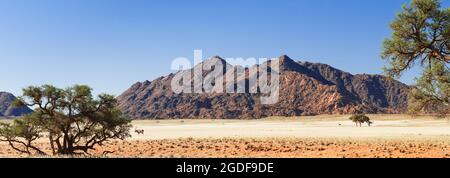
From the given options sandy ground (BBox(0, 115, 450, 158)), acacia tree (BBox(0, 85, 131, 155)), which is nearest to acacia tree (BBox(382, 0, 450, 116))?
sandy ground (BBox(0, 115, 450, 158))

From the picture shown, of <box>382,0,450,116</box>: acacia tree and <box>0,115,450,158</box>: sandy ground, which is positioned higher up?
<box>382,0,450,116</box>: acacia tree

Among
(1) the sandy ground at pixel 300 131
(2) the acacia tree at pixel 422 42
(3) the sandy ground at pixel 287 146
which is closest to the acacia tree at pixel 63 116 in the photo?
(3) the sandy ground at pixel 287 146

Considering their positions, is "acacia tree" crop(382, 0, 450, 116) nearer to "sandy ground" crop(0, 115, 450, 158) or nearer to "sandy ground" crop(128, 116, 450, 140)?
"sandy ground" crop(0, 115, 450, 158)

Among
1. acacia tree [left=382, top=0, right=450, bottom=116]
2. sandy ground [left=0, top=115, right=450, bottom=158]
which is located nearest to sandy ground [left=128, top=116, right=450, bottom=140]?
sandy ground [left=0, top=115, right=450, bottom=158]

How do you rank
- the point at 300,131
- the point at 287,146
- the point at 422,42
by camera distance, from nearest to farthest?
the point at 422,42 → the point at 287,146 → the point at 300,131

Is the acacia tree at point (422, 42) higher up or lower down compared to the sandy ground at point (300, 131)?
higher up

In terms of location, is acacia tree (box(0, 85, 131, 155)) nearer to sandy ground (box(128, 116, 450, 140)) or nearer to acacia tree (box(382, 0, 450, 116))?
acacia tree (box(382, 0, 450, 116))

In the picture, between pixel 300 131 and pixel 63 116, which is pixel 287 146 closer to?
pixel 63 116

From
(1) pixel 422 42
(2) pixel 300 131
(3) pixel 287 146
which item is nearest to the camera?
(1) pixel 422 42

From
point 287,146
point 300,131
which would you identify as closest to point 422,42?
point 287,146

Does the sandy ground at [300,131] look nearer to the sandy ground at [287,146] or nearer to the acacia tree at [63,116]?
the sandy ground at [287,146]

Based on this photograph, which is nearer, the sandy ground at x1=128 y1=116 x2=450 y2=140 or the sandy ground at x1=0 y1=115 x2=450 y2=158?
the sandy ground at x1=0 y1=115 x2=450 y2=158

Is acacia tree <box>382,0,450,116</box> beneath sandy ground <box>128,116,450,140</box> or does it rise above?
above
